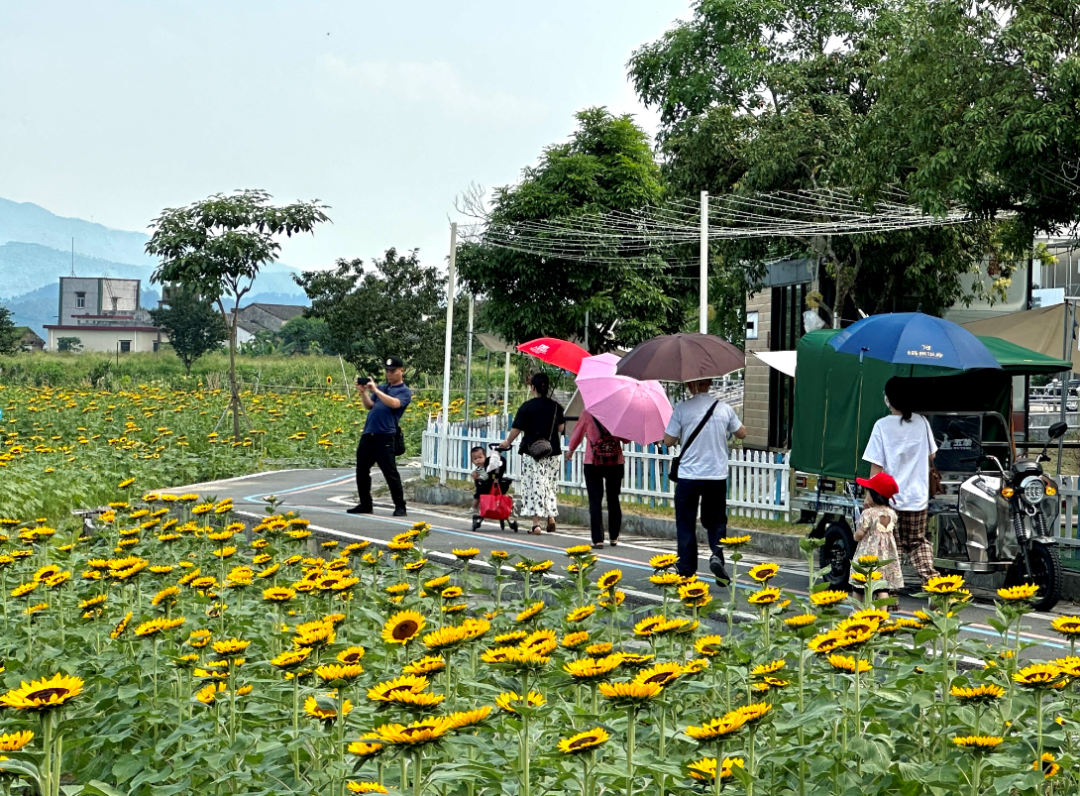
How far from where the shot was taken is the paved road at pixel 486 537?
9477 millimetres

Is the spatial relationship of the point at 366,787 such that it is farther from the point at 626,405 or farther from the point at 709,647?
the point at 626,405

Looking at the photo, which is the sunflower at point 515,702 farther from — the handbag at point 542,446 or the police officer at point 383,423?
the police officer at point 383,423

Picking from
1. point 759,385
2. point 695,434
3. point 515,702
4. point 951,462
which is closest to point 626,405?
point 695,434

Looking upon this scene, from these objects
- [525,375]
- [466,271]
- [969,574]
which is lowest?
[969,574]

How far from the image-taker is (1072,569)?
1069 centimetres

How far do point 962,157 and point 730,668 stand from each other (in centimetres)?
1066

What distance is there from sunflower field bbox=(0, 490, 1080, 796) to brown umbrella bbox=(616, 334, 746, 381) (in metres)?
4.30

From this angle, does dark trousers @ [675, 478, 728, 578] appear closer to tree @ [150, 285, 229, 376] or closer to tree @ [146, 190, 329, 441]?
tree @ [146, 190, 329, 441]

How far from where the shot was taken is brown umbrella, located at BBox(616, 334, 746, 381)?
10.3 m

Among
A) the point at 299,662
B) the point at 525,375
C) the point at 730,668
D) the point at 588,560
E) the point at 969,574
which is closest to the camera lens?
the point at 299,662

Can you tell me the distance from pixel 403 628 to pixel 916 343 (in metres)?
6.23

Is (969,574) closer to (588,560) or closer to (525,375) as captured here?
(588,560)

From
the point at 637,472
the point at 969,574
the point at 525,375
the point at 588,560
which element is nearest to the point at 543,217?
the point at 525,375

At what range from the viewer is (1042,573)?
9.71 m
